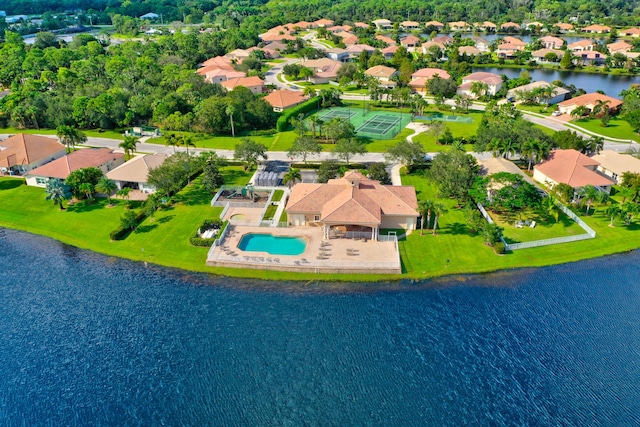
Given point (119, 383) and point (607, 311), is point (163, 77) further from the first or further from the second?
point (607, 311)

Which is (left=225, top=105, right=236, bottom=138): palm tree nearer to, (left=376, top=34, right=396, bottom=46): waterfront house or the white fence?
the white fence

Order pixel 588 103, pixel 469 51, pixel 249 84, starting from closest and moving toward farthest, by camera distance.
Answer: pixel 588 103 < pixel 249 84 < pixel 469 51

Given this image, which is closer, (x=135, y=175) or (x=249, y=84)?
(x=135, y=175)

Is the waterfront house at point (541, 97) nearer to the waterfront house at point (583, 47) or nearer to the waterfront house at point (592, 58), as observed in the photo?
the waterfront house at point (592, 58)

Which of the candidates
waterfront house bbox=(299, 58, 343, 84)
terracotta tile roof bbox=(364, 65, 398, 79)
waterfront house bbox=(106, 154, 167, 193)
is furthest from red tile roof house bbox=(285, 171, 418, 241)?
waterfront house bbox=(299, 58, 343, 84)

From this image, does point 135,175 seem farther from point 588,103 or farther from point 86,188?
point 588,103

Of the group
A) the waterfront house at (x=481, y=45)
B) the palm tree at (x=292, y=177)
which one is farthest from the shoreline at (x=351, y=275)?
the waterfront house at (x=481, y=45)

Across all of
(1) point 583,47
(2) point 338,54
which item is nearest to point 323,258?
(2) point 338,54
